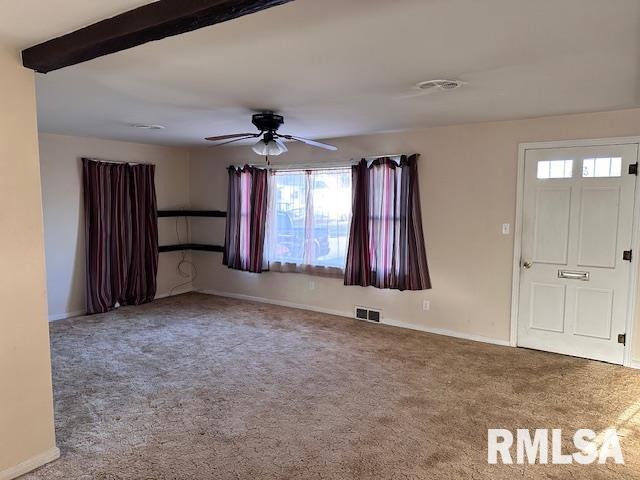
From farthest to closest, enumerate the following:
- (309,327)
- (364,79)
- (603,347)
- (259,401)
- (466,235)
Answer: (309,327)
(466,235)
(603,347)
(259,401)
(364,79)

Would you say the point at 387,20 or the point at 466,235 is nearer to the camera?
the point at 387,20

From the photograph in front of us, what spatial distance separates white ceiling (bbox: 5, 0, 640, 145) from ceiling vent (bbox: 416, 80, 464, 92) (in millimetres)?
78

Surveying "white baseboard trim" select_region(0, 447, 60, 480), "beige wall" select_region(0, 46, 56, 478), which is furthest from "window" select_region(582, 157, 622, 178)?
"white baseboard trim" select_region(0, 447, 60, 480)

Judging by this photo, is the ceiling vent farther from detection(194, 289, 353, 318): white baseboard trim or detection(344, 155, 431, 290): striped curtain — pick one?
detection(194, 289, 353, 318): white baseboard trim

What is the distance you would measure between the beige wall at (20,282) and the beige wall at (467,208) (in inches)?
146

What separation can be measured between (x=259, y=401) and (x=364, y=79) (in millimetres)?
2459

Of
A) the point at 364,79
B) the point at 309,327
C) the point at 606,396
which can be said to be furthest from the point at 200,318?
the point at 606,396

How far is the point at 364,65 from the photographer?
2.56 metres

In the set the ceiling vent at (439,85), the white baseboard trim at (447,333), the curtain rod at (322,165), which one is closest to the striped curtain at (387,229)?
the curtain rod at (322,165)

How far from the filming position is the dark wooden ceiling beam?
155 centimetres

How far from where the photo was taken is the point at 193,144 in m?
6.32

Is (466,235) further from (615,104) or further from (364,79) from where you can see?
(364,79)

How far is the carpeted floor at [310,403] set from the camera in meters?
2.44

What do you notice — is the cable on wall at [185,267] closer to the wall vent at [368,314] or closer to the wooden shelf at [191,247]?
the wooden shelf at [191,247]
